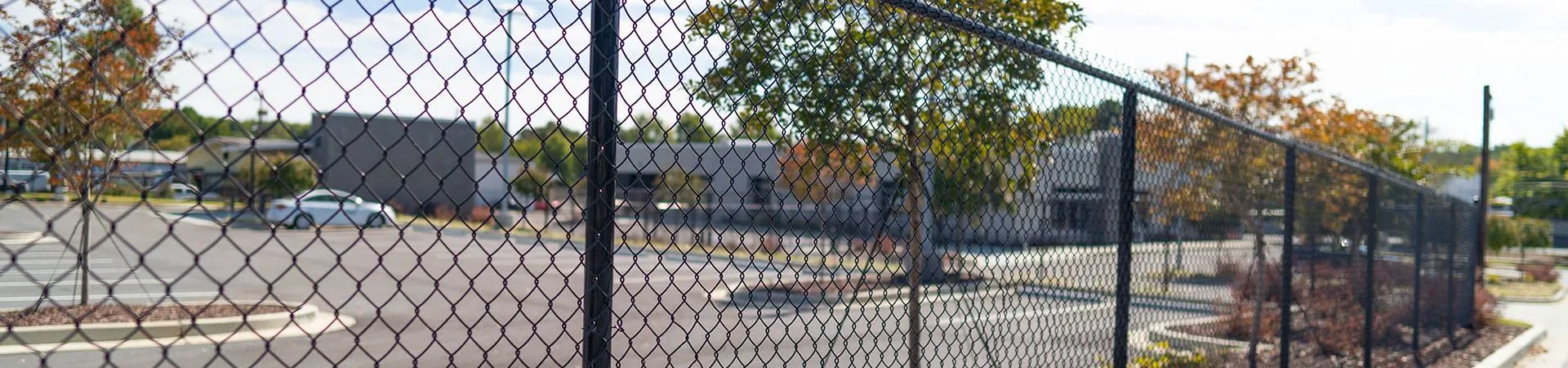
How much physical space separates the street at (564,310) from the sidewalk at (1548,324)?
5.12m

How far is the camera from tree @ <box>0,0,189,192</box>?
170 cm

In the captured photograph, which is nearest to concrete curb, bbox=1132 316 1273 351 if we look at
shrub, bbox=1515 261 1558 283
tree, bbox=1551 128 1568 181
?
shrub, bbox=1515 261 1558 283

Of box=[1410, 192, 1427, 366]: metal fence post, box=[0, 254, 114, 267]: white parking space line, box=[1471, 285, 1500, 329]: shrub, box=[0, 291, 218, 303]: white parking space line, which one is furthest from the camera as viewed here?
box=[0, 254, 114, 267]: white parking space line

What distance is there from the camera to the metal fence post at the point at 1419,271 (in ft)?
32.1

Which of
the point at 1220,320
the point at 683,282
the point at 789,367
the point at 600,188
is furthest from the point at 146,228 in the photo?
the point at 600,188

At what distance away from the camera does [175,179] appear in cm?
183

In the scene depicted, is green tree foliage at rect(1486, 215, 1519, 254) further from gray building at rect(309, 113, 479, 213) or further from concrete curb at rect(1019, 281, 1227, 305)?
concrete curb at rect(1019, 281, 1227, 305)

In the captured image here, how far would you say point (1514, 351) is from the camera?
11.7m

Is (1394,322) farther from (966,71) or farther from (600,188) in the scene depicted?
→ (600,188)

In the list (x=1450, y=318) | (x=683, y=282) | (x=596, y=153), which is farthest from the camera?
(x=683, y=282)

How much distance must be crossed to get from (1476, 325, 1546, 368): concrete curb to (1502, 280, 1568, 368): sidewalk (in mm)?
101

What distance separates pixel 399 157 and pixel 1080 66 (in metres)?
23.1

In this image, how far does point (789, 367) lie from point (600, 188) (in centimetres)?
617

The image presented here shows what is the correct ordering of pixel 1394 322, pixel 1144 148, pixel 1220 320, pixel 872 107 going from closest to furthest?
pixel 872 107, pixel 1144 148, pixel 1220 320, pixel 1394 322
